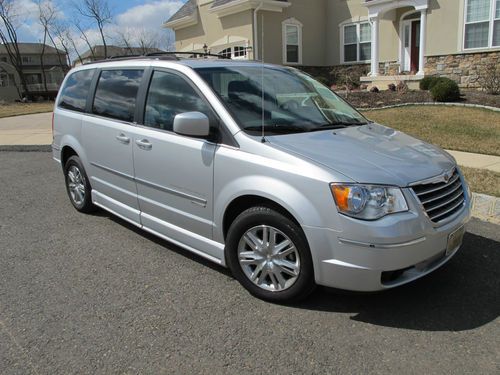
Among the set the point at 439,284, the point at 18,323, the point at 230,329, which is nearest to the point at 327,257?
the point at 230,329

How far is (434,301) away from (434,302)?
0.06ft

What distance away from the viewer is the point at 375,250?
3.09 meters

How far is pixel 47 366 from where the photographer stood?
115 inches

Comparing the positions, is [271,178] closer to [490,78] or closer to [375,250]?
[375,250]

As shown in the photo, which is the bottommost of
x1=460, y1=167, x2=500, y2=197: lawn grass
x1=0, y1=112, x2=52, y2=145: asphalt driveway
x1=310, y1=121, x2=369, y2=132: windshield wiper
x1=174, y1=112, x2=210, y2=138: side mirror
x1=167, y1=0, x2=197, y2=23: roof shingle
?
x1=460, y1=167, x2=500, y2=197: lawn grass

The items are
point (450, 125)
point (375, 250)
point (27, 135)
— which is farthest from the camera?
point (27, 135)

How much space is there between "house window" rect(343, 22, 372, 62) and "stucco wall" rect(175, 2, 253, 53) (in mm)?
4738

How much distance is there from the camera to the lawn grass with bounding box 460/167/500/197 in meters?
6.14

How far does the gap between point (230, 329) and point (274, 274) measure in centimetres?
54

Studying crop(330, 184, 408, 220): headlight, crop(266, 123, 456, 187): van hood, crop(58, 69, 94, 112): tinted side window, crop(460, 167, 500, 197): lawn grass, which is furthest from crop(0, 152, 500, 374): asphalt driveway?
crop(58, 69, 94, 112): tinted side window

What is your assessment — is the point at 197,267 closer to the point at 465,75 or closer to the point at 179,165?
the point at 179,165

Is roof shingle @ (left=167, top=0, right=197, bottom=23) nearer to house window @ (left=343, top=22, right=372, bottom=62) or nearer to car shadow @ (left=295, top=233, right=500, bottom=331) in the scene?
house window @ (left=343, top=22, right=372, bottom=62)

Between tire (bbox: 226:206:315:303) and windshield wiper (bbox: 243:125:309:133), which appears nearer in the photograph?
tire (bbox: 226:206:315:303)

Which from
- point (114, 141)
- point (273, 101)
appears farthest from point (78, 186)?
point (273, 101)
